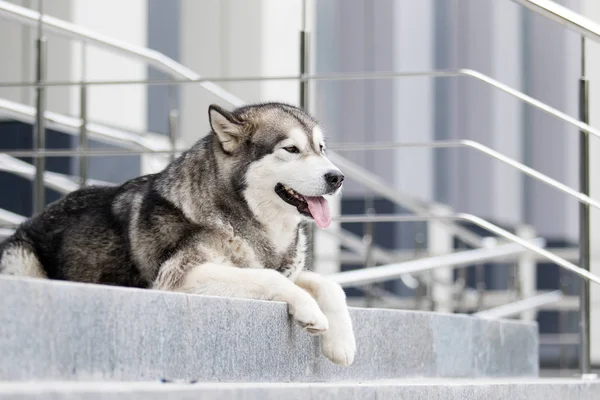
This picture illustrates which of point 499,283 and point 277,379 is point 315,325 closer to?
point 277,379

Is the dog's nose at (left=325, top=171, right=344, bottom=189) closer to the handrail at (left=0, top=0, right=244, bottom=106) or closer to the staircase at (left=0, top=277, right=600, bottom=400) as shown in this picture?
the staircase at (left=0, top=277, right=600, bottom=400)

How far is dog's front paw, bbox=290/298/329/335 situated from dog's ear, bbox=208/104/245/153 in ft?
2.09

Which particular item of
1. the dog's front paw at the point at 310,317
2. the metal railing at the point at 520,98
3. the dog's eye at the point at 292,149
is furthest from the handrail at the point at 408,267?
the dog's front paw at the point at 310,317

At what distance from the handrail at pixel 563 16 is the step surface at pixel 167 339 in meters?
1.12

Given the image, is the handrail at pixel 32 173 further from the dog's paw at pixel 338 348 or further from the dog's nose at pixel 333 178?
the dog's paw at pixel 338 348

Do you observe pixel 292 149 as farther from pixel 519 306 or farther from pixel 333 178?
pixel 519 306

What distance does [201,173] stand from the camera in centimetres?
332

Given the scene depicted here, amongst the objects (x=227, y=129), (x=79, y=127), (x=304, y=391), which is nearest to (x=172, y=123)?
(x=79, y=127)

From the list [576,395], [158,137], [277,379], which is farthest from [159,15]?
[277,379]

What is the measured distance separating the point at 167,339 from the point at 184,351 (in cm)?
6

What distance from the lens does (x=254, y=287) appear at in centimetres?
292

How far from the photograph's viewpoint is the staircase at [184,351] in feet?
6.61

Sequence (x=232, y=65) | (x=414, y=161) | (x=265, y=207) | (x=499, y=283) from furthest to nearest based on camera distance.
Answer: (x=414, y=161) → (x=499, y=283) → (x=232, y=65) → (x=265, y=207)

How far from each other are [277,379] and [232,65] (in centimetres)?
675
